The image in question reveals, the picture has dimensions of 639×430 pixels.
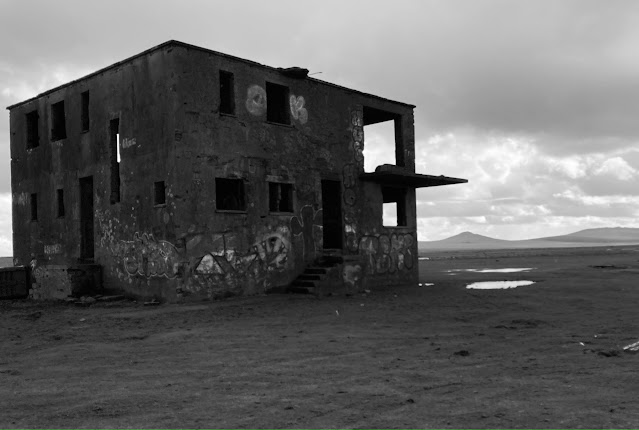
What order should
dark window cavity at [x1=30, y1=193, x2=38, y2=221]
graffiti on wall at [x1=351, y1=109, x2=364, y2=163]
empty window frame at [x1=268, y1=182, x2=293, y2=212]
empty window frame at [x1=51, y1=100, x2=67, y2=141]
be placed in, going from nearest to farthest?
empty window frame at [x1=268, y1=182, x2=293, y2=212], empty window frame at [x1=51, y1=100, x2=67, y2=141], graffiti on wall at [x1=351, y1=109, x2=364, y2=163], dark window cavity at [x1=30, y1=193, x2=38, y2=221]

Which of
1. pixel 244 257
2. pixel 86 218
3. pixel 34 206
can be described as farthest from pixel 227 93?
pixel 34 206

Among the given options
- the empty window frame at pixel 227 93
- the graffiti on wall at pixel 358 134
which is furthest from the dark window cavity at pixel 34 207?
the graffiti on wall at pixel 358 134

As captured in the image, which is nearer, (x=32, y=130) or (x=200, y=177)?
(x=200, y=177)

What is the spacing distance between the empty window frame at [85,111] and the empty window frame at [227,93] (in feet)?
14.9

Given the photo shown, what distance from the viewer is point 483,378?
7.55 meters

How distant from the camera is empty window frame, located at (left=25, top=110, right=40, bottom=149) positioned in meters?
23.0

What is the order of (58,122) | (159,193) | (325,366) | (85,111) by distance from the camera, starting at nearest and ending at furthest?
(325,366) → (159,193) → (85,111) → (58,122)

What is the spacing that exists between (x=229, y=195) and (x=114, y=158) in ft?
12.2

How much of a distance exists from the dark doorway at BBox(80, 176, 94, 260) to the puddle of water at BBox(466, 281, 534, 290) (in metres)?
12.6

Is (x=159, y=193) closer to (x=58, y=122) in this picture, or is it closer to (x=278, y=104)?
(x=278, y=104)

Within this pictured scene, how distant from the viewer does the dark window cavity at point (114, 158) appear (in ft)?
62.1

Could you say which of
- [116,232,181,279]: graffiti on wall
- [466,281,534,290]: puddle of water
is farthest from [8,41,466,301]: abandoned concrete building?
[466,281,534,290]: puddle of water

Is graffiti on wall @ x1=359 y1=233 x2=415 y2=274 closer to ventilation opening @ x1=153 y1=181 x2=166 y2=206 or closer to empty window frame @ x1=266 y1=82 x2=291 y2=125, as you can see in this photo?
empty window frame @ x1=266 y1=82 x2=291 y2=125

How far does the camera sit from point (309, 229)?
20250 mm
